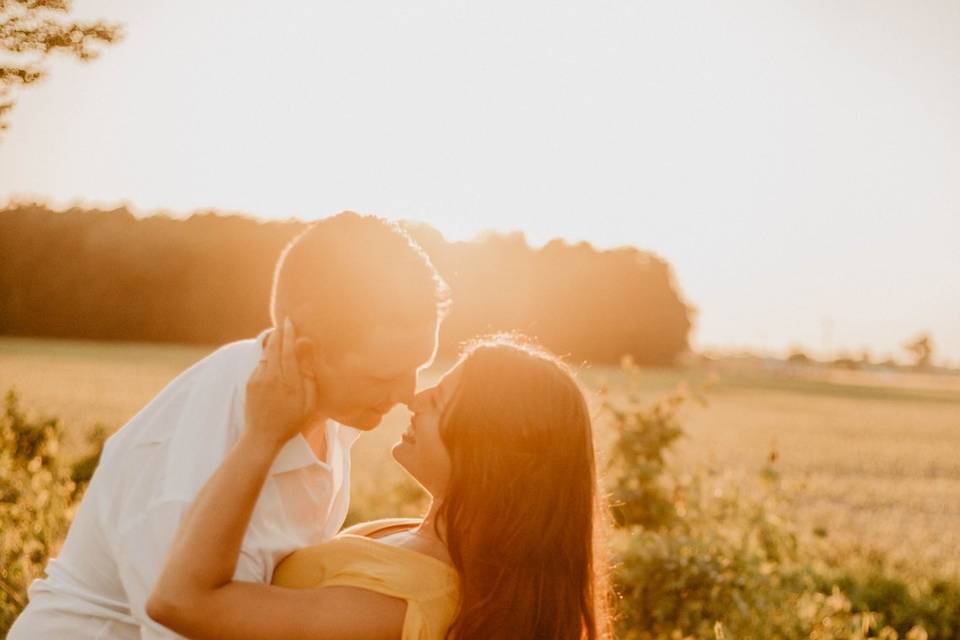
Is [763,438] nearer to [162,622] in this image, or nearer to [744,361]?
[162,622]

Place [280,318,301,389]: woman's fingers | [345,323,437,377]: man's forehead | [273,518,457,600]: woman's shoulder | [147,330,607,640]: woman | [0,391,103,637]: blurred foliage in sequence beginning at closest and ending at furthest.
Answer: [147,330,607,640]: woman → [273,518,457,600]: woman's shoulder → [280,318,301,389]: woman's fingers → [345,323,437,377]: man's forehead → [0,391,103,637]: blurred foliage

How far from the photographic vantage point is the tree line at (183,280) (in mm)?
68250

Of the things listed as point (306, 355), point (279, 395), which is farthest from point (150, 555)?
point (306, 355)

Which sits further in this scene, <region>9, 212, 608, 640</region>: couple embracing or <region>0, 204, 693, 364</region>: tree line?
<region>0, 204, 693, 364</region>: tree line

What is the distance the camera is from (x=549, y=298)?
244 feet

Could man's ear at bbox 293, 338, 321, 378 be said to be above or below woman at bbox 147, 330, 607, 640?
above

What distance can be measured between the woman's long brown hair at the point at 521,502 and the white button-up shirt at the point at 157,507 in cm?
43

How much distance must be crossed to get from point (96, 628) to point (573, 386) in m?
1.49

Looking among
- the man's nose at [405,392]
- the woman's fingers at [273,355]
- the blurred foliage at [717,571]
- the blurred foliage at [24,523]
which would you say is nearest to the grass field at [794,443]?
the blurred foliage at [717,571]

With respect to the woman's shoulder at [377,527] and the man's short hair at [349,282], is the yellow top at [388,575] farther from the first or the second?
the man's short hair at [349,282]

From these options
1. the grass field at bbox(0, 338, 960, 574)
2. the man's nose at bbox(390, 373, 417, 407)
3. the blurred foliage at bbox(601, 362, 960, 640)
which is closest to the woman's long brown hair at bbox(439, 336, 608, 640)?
the man's nose at bbox(390, 373, 417, 407)

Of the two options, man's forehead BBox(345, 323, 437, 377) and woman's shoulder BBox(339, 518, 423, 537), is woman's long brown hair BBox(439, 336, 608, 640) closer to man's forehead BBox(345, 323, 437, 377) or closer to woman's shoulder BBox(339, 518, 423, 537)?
man's forehead BBox(345, 323, 437, 377)

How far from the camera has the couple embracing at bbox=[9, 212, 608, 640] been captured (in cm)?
242

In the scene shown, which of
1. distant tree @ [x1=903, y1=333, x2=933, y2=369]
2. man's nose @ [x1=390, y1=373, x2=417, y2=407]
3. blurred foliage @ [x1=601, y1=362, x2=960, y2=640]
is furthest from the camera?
distant tree @ [x1=903, y1=333, x2=933, y2=369]
